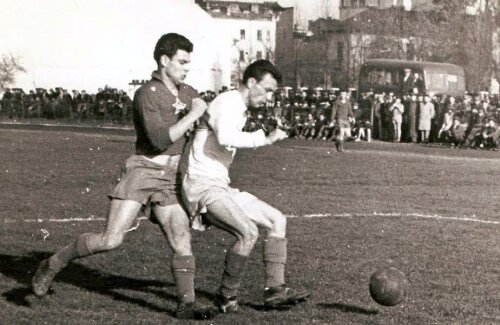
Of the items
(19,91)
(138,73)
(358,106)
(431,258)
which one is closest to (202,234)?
(431,258)

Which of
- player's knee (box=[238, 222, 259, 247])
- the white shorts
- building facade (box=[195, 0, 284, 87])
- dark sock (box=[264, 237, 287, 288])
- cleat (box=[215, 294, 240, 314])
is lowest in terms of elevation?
cleat (box=[215, 294, 240, 314])

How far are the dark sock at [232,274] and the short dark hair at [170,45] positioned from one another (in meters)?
1.58

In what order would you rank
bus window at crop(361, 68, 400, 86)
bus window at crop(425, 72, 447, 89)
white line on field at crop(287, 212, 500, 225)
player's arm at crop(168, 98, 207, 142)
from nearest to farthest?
player's arm at crop(168, 98, 207, 142)
white line on field at crop(287, 212, 500, 225)
bus window at crop(425, 72, 447, 89)
bus window at crop(361, 68, 400, 86)

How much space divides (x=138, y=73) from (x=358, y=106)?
26946 millimetres

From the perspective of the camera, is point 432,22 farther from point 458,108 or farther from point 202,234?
point 202,234

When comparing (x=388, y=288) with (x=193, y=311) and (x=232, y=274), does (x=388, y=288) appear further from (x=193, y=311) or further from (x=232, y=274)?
(x=193, y=311)

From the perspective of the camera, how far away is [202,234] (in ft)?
37.8

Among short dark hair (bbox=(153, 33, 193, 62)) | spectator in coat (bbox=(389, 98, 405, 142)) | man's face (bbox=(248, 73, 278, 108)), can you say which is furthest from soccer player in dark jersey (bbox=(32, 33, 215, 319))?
spectator in coat (bbox=(389, 98, 405, 142))

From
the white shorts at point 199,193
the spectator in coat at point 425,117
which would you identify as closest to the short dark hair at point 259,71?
the white shorts at point 199,193

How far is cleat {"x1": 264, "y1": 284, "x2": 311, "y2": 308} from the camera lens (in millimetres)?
7238

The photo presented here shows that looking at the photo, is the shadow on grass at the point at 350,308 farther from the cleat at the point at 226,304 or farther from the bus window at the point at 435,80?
the bus window at the point at 435,80

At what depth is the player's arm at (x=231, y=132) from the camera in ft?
23.1

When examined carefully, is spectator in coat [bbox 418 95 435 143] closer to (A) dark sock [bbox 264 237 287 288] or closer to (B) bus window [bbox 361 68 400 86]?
(B) bus window [bbox 361 68 400 86]

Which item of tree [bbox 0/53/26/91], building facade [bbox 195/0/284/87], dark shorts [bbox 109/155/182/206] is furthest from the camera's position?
building facade [bbox 195/0/284/87]
